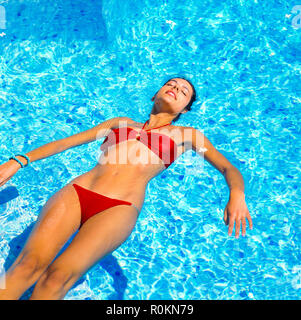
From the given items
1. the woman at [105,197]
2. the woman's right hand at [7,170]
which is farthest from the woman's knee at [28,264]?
the woman's right hand at [7,170]

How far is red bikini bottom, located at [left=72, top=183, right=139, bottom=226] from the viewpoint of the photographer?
12.1 ft

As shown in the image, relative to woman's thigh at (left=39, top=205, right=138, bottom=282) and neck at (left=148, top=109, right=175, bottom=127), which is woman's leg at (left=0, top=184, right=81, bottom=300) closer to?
woman's thigh at (left=39, top=205, right=138, bottom=282)

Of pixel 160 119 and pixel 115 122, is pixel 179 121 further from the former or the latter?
pixel 115 122

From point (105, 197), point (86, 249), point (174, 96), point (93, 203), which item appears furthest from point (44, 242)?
point (174, 96)

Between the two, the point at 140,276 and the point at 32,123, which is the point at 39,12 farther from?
the point at 140,276

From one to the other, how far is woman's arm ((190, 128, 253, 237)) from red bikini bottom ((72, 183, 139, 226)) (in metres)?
0.91

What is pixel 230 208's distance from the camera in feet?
10.9

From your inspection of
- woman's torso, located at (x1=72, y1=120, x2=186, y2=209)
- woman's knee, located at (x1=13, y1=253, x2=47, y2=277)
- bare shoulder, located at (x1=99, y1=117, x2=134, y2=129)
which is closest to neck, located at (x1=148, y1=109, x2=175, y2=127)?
woman's torso, located at (x1=72, y1=120, x2=186, y2=209)

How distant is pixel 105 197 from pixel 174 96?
4.45ft

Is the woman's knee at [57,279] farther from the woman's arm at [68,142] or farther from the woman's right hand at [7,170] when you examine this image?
the woman's arm at [68,142]

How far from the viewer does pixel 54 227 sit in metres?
3.54

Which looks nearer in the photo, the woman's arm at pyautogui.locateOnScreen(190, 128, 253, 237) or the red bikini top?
the woman's arm at pyautogui.locateOnScreen(190, 128, 253, 237)

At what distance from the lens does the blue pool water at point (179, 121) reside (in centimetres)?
463
